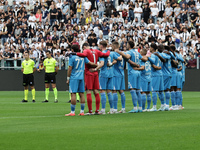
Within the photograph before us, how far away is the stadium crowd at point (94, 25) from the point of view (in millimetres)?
36562

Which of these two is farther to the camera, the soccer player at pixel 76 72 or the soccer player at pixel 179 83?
the soccer player at pixel 179 83

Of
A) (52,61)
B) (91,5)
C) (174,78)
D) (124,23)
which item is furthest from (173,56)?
(91,5)

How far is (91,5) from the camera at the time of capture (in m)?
42.8

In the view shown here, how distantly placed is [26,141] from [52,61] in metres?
16.7

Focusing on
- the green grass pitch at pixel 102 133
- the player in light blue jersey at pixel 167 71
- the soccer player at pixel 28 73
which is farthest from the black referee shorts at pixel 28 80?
the green grass pitch at pixel 102 133

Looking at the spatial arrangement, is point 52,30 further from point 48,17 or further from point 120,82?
point 120,82

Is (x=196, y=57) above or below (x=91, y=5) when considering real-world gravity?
below

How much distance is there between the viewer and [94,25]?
4009 centimetres

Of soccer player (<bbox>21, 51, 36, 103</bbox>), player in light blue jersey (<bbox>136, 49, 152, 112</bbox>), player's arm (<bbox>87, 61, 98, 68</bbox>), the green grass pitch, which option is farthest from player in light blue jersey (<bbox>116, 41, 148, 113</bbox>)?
soccer player (<bbox>21, 51, 36, 103</bbox>)

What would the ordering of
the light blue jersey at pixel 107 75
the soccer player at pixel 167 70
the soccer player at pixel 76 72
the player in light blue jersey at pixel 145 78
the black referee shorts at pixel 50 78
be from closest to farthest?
the soccer player at pixel 76 72 < the light blue jersey at pixel 107 75 < the player in light blue jersey at pixel 145 78 < the soccer player at pixel 167 70 < the black referee shorts at pixel 50 78

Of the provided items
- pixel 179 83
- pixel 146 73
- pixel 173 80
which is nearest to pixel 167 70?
pixel 173 80

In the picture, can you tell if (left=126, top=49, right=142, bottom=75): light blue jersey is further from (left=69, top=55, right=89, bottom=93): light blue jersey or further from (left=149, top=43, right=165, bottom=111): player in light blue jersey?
(left=69, top=55, right=89, bottom=93): light blue jersey

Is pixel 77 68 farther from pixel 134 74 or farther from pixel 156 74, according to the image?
pixel 156 74

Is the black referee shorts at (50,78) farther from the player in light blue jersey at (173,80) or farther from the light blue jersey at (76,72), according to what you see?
the light blue jersey at (76,72)
